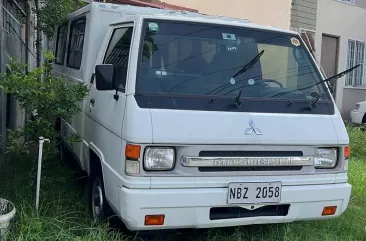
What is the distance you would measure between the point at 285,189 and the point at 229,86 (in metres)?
0.96

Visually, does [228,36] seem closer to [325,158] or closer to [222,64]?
[222,64]

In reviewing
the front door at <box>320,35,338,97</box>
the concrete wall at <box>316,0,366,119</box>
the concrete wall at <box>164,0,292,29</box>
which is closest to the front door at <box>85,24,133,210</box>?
the concrete wall at <box>164,0,292,29</box>

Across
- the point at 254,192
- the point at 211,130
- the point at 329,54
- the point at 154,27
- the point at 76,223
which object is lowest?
the point at 76,223

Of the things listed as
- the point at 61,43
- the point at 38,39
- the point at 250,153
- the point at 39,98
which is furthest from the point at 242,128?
the point at 38,39

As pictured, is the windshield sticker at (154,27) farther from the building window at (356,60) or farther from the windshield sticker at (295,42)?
the building window at (356,60)

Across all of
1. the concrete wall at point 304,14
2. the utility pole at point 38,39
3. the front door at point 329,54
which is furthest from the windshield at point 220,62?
the front door at point 329,54

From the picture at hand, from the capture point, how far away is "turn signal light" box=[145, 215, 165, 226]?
3414mm

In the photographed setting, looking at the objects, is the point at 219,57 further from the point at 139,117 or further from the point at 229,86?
the point at 139,117

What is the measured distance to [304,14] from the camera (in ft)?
43.2

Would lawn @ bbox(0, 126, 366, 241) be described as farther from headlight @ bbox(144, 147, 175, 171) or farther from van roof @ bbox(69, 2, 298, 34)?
van roof @ bbox(69, 2, 298, 34)

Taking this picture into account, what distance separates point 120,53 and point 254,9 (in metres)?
9.55

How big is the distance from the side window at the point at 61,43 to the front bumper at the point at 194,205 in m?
3.87

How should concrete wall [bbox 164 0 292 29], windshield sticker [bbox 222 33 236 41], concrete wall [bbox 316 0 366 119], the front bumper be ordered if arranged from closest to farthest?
the front bumper, windshield sticker [bbox 222 33 236 41], concrete wall [bbox 164 0 292 29], concrete wall [bbox 316 0 366 119]

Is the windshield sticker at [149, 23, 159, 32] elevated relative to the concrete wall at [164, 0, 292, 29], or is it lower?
lower
